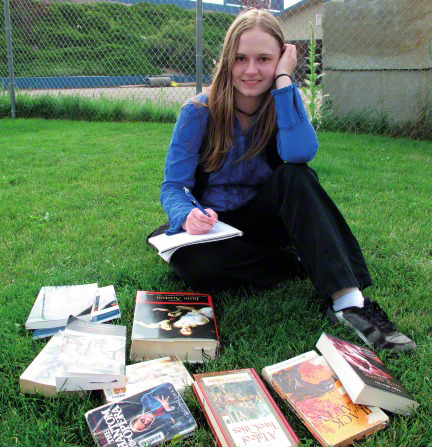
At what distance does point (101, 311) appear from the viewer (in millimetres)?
1758

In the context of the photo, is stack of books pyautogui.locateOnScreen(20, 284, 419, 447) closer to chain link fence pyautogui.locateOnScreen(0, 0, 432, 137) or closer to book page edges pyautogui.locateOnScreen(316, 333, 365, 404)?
book page edges pyautogui.locateOnScreen(316, 333, 365, 404)

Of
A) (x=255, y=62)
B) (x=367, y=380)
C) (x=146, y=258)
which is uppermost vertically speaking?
(x=255, y=62)

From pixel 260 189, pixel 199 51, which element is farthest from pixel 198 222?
pixel 199 51

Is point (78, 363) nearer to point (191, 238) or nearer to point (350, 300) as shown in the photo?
point (191, 238)

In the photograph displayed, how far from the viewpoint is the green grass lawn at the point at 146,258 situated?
133 cm

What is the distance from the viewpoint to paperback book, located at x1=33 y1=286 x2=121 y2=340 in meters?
1.67

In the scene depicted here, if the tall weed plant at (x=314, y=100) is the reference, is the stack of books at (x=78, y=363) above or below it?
below

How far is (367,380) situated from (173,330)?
0.65m

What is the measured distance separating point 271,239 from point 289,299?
291 millimetres

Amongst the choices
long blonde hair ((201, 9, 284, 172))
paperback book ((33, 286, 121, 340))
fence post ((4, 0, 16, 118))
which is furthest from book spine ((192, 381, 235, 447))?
fence post ((4, 0, 16, 118))

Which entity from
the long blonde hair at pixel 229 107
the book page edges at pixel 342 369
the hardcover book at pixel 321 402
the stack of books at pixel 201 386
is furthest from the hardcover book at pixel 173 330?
the long blonde hair at pixel 229 107

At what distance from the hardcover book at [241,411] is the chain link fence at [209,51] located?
491 centimetres

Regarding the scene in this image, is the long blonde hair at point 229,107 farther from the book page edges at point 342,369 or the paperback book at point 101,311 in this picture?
the book page edges at point 342,369

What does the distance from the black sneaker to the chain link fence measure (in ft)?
14.6
